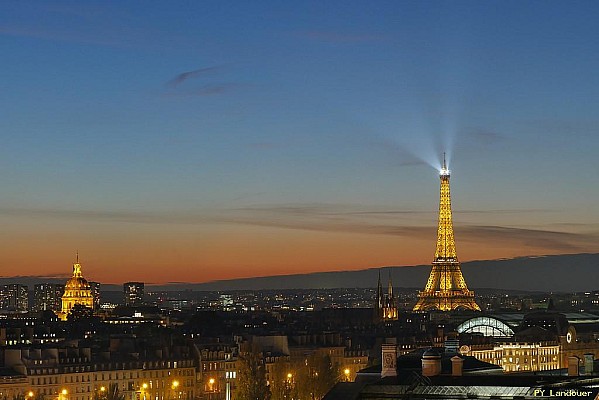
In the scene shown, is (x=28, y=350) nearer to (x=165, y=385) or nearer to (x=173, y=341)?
(x=165, y=385)

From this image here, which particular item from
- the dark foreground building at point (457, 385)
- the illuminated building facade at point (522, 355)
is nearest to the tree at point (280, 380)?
the illuminated building facade at point (522, 355)

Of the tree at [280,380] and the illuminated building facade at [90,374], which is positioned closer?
the tree at [280,380]

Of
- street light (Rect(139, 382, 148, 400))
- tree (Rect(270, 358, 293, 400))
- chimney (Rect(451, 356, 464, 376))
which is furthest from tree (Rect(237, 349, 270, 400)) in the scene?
chimney (Rect(451, 356, 464, 376))

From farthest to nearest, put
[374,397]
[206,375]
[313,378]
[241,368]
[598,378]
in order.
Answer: [206,375] → [241,368] → [313,378] → [374,397] → [598,378]

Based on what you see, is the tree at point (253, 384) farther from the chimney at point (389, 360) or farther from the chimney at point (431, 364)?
the chimney at point (431, 364)

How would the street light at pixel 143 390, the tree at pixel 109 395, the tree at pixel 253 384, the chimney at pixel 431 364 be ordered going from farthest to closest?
the street light at pixel 143 390
the tree at pixel 109 395
the tree at pixel 253 384
the chimney at pixel 431 364

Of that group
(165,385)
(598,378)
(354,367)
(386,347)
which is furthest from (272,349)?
(598,378)

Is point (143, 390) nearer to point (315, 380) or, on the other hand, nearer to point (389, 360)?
point (315, 380)

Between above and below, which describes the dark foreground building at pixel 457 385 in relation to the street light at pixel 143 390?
below

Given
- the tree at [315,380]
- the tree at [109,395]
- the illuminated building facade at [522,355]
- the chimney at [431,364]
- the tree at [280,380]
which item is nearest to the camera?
the chimney at [431,364]
